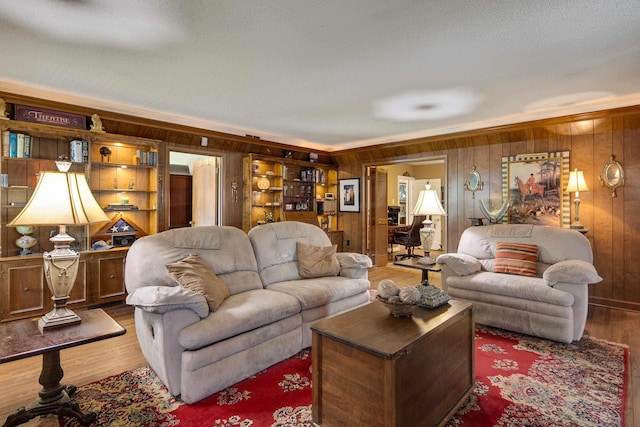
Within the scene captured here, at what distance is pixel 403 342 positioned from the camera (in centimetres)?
163

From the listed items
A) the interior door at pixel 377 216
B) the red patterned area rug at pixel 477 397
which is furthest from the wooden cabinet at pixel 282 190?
the red patterned area rug at pixel 477 397

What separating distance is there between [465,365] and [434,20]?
223cm

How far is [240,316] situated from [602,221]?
4553 mm

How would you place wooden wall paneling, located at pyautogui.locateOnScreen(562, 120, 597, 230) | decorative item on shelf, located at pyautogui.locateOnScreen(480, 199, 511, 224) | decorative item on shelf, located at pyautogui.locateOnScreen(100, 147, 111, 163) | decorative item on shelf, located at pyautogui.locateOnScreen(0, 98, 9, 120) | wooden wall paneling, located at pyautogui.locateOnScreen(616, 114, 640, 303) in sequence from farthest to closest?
decorative item on shelf, located at pyautogui.locateOnScreen(480, 199, 511, 224), wooden wall paneling, located at pyautogui.locateOnScreen(562, 120, 597, 230), decorative item on shelf, located at pyautogui.locateOnScreen(100, 147, 111, 163), wooden wall paneling, located at pyautogui.locateOnScreen(616, 114, 640, 303), decorative item on shelf, located at pyautogui.locateOnScreen(0, 98, 9, 120)

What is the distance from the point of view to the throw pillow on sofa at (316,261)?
3461 millimetres

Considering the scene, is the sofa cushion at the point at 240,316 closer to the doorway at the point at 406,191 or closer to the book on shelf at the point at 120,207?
the book on shelf at the point at 120,207

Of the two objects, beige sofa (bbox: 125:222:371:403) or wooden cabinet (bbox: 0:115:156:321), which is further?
wooden cabinet (bbox: 0:115:156:321)

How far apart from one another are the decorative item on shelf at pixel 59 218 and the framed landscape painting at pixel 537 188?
5030 millimetres

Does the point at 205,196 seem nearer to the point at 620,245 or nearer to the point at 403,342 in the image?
the point at 403,342

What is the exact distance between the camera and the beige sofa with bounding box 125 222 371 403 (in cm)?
208

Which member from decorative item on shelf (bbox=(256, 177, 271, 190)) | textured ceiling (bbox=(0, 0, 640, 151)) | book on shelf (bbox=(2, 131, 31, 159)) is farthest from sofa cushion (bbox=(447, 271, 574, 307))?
book on shelf (bbox=(2, 131, 31, 159))

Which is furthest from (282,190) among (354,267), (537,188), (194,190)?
(537,188)

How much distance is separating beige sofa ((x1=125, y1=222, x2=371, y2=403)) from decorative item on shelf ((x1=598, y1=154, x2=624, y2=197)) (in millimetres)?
3242

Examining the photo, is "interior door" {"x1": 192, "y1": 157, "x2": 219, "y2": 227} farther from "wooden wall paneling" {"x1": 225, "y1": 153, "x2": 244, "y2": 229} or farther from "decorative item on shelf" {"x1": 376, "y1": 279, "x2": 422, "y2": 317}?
"decorative item on shelf" {"x1": 376, "y1": 279, "x2": 422, "y2": 317}
